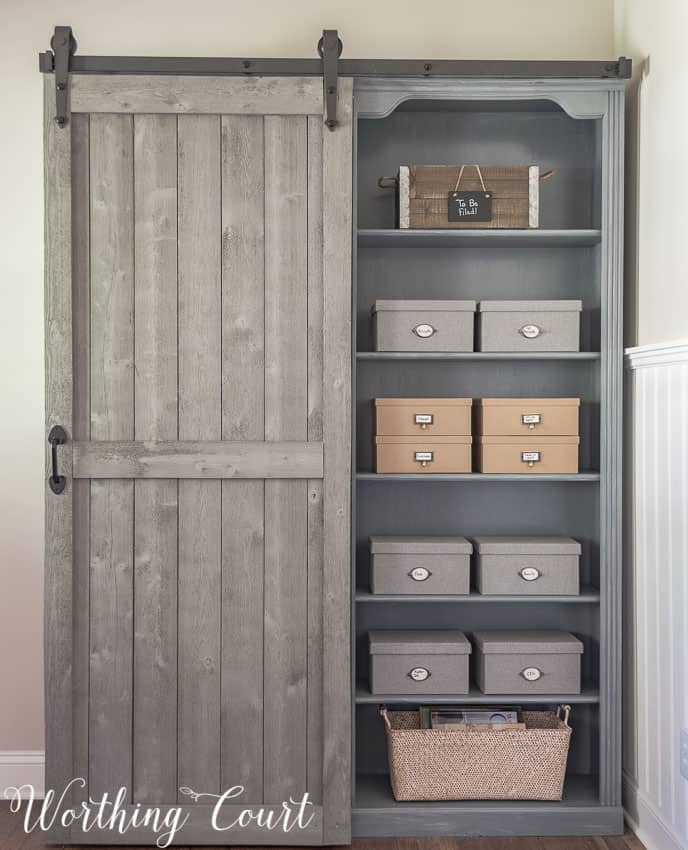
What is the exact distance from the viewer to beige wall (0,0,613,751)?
2684mm

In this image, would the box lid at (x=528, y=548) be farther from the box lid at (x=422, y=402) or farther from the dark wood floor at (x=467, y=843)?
the dark wood floor at (x=467, y=843)

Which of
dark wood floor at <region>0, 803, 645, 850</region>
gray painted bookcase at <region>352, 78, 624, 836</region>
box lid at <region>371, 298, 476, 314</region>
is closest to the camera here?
dark wood floor at <region>0, 803, 645, 850</region>

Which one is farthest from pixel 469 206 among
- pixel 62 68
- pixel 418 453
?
pixel 62 68

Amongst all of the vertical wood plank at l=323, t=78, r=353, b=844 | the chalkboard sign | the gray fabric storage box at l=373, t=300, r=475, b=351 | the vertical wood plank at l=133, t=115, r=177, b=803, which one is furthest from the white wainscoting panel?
the vertical wood plank at l=133, t=115, r=177, b=803

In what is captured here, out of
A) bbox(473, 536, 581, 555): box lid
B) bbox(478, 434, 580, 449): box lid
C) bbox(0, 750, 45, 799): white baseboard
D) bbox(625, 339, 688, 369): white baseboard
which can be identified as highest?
bbox(625, 339, 688, 369): white baseboard

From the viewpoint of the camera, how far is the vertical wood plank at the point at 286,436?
2.32 m

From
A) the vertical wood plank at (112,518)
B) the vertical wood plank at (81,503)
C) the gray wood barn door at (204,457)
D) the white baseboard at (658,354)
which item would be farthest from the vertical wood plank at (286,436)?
the white baseboard at (658,354)

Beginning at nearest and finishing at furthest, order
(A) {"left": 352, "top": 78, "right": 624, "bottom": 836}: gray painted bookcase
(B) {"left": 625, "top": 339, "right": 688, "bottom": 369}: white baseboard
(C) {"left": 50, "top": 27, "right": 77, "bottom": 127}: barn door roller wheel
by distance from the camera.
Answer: (B) {"left": 625, "top": 339, "right": 688, "bottom": 369}: white baseboard, (C) {"left": 50, "top": 27, "right": 77, "bottom": 127}: barn door roller wheel, (A) {"left": 352, "top": 78, "right": 624, "bottom": 836}: gray painted bookcase

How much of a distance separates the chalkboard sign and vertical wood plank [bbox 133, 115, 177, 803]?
2.76 ft

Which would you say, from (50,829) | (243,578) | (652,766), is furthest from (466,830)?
(50,829)

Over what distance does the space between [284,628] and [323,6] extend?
2045mm

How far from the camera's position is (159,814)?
234cm

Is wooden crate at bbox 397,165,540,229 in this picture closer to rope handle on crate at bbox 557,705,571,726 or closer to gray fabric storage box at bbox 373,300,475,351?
gray fabric storage box at bbox 373,300,475,351

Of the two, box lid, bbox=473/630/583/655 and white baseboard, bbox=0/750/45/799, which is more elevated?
box lid, bbox=473/630/583/655
